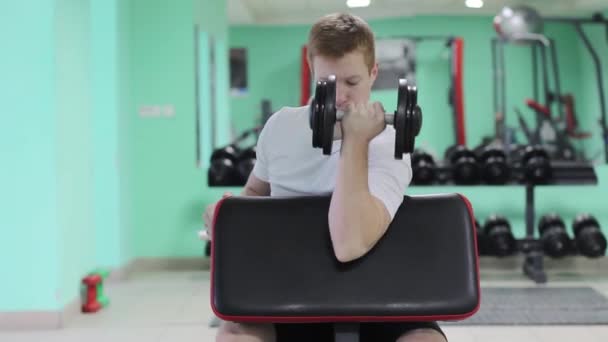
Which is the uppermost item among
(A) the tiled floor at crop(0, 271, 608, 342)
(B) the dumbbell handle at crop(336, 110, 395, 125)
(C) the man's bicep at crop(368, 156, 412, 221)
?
(B) the dumbbell handle at crop(336, 110, 395, 125)

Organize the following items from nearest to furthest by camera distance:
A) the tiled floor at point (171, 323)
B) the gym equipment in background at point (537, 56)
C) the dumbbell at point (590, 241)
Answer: the tiled floor at point (171, 323) < the dumbbell at point (590, 241) < the gym equipment in background at point (537, 56)

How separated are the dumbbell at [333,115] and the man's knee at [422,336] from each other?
12.5 inches

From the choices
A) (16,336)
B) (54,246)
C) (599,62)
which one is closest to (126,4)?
(54,246)

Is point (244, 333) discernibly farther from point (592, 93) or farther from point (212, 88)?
point (592, 93)

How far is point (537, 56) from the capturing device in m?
6.05

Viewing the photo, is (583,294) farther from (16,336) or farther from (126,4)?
(126,4)

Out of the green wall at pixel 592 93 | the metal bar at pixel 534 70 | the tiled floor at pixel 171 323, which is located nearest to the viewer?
the tiled floor at pixel 171 323

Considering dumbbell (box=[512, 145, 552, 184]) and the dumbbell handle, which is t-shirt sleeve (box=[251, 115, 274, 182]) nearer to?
the dumbbell handle

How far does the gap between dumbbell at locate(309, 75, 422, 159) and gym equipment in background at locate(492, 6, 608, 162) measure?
4.51m

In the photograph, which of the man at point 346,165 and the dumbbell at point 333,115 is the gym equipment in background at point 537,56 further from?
the dumbbell at point 333,115

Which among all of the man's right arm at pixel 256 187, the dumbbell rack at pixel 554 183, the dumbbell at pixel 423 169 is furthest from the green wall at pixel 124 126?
the man's right arm at pixel 256 187

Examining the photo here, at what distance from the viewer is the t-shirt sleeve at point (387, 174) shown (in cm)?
91

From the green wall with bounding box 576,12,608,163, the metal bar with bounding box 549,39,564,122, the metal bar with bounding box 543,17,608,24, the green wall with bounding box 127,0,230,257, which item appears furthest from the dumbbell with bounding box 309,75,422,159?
the metal bar with bounding box 549,39,564,122

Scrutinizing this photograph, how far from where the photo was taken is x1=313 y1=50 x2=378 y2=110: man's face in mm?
1002
